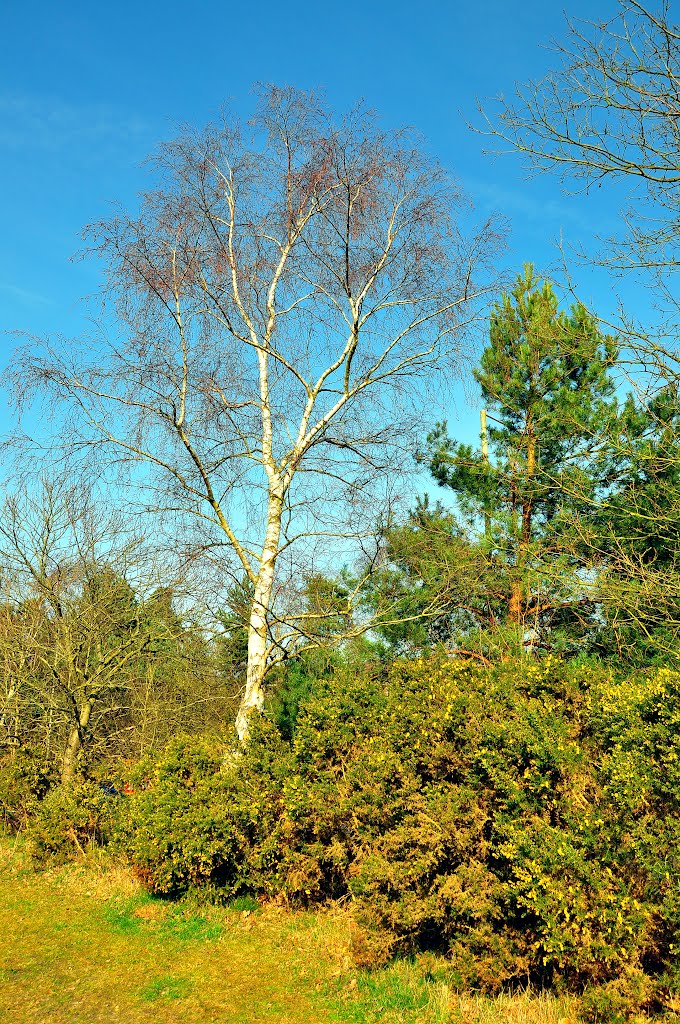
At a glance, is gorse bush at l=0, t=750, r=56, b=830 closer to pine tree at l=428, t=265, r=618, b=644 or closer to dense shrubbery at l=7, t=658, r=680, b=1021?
dense shrubbery at l=7, t=658, r=680, b=1021

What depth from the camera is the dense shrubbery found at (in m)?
4.37

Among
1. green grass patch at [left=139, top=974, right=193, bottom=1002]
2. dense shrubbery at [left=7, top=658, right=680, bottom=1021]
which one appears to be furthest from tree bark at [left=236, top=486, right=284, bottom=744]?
green grass patch at [left=139, top=974, right=193, bottom=1002]

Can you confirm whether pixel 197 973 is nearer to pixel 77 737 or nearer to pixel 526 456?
pixel 77 737

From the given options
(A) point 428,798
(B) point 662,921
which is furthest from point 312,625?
(B) point 662,921

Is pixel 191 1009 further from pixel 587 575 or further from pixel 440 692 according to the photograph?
pixel 587 575

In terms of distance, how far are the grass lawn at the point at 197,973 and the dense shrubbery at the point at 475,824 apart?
247 mm

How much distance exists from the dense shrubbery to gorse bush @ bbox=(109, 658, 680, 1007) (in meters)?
0.01

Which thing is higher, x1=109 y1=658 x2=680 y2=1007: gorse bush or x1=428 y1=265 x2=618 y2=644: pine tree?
x1=428 y1=265 x2=618 y2=644: pine tree

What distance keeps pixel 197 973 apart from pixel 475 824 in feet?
8.30

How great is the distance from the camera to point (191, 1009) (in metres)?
5.04

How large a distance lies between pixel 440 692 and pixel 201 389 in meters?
4.50

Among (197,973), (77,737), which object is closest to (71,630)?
(77,737)

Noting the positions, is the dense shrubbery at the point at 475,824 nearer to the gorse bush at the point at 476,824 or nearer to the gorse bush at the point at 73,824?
the gorse bush at the point at 476,824

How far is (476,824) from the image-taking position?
5.07 meters
